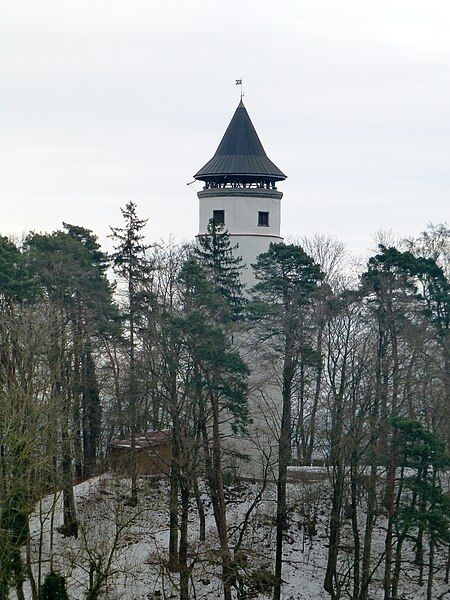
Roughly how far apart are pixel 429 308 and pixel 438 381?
4.70m

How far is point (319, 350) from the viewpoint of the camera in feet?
114

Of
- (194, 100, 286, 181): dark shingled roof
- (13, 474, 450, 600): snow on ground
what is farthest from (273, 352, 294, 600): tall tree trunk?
(194, 100, 286, 181): dark shingled roof

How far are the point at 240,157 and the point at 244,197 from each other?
1.84 m

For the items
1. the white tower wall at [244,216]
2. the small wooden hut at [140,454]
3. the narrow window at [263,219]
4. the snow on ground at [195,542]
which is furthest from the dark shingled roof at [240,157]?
the snow on ground at [195,542]

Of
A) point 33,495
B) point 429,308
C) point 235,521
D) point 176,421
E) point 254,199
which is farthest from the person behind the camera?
point 254,199

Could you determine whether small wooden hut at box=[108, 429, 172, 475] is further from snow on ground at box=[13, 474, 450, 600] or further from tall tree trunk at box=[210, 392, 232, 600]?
tall tree trunk at box=[210, 392, 232, 600]

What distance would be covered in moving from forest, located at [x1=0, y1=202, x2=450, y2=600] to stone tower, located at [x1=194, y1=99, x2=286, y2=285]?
204 inches

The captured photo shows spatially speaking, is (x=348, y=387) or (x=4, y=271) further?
(x=4, y=271)

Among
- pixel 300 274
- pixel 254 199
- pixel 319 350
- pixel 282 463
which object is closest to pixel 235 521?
pixel 282 463

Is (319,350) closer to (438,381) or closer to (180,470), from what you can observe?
(438,381)

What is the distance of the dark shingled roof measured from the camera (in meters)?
46.3

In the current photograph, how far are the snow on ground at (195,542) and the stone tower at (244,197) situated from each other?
11.9 m

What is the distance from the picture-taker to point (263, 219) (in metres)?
46.7

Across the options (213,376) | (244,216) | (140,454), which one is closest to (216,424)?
(213,376)
